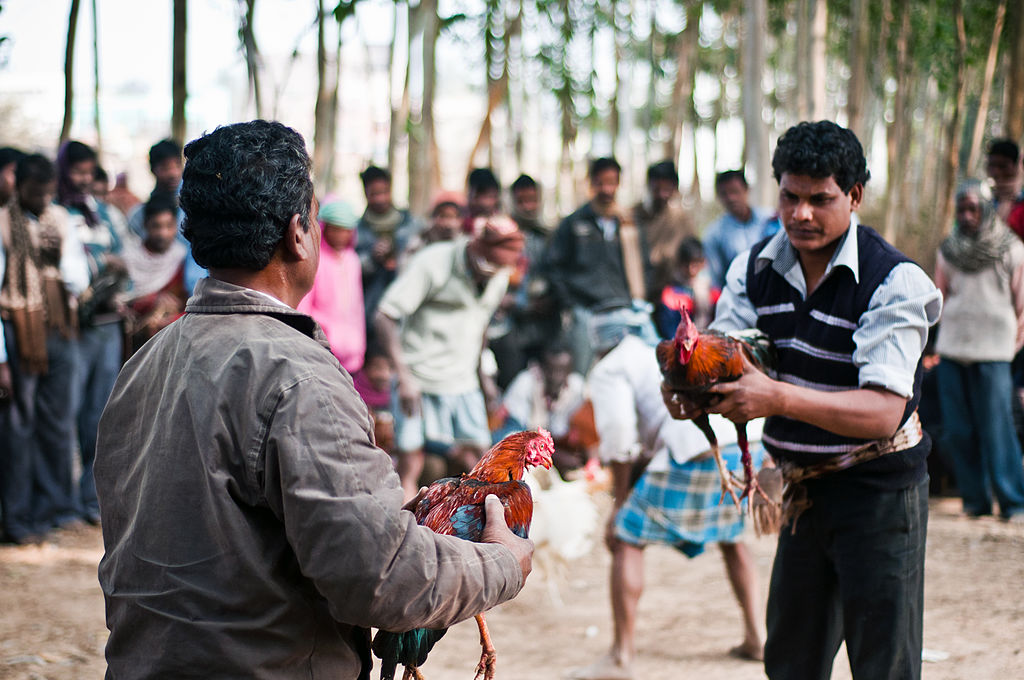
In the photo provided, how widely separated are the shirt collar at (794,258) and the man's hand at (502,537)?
1349 mm

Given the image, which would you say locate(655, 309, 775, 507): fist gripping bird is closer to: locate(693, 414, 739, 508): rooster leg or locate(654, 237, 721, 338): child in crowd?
locate(693, 414, 739, 508): rooster leg

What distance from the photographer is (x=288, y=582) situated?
6.27 ft

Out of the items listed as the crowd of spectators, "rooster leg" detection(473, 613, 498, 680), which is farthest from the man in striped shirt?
the crowd of spectators

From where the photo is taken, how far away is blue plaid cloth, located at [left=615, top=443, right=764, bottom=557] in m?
4.63

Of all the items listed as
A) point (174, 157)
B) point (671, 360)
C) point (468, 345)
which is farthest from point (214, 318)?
point (174, 157)

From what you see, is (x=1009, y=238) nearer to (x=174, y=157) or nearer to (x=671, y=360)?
(x=671, y=360)

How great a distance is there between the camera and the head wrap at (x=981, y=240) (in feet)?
22.8

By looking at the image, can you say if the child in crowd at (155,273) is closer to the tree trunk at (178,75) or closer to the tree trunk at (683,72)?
the tree trunk at (178,75)

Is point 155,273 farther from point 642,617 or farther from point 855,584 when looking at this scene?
point 855,584

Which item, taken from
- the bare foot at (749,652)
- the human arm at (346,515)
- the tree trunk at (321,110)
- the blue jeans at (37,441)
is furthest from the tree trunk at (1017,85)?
the human arm at (346,515)

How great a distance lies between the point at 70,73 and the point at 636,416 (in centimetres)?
732

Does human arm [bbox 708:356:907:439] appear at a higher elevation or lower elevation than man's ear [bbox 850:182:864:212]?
lower

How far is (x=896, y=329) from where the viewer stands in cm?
281

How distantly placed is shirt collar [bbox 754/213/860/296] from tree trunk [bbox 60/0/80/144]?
786cm
